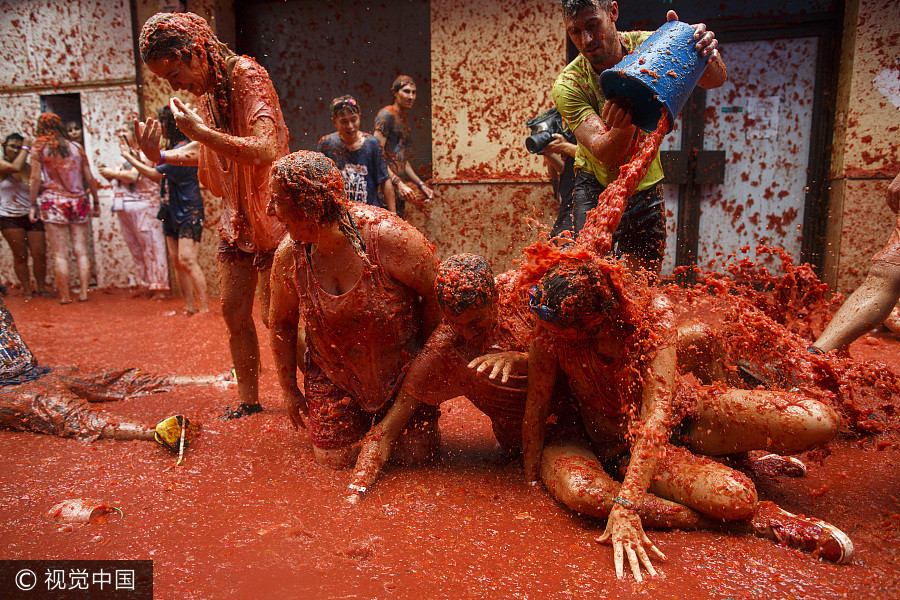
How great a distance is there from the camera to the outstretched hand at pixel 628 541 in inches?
66.9

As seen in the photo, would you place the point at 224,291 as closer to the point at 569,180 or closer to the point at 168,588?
the point at 168,588

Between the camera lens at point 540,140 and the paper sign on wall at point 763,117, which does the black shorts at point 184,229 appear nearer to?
the camera lens at point 540,140

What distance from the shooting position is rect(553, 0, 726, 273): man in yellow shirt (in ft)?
7.41

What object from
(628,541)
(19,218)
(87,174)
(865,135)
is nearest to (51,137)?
(87,174)

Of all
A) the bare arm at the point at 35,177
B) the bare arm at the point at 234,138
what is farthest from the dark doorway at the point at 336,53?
the bare arm at the point at 234,138

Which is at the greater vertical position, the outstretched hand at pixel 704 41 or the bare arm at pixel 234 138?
the outstretched hand at pixel 704 41

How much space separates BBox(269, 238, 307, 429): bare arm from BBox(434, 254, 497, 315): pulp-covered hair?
72 cm

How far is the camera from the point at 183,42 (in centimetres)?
255

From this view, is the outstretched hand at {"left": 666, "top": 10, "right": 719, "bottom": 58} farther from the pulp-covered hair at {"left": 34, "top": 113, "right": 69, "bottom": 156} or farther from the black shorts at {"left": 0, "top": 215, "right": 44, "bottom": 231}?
the black shorts at {"left": 0, "top": 215, "right": 44, "bottom": 231}

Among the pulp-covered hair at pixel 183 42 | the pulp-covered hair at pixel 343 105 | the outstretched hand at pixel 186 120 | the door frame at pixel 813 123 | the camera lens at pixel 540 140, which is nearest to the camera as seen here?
the outstretched hand at pixel 186 120

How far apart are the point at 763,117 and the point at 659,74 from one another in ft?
15.6

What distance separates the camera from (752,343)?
7.61 ft

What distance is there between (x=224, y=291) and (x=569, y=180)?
2.18m

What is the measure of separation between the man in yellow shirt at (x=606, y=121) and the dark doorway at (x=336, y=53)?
426 centimetres
